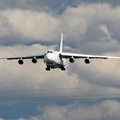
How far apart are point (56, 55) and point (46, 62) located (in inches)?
214

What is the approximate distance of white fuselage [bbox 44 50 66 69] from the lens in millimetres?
168375

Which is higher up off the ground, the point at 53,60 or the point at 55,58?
the point at 55,58

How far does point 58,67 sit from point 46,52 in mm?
4616

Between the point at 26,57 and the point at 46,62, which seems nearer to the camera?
the point at 46,62

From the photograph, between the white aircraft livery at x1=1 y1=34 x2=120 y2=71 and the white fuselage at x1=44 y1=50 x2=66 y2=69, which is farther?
the white aircraft livery at x1=1 y1=34 x2=120 y2=71

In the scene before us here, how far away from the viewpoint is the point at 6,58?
181 meters

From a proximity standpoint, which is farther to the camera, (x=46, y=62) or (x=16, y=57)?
(x=16, y=57)

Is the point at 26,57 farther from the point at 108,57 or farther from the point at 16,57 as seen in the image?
the point at 108,57

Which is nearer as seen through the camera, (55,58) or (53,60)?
(53,60)

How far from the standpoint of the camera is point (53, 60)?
169000mm

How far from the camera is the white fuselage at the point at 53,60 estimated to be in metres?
168

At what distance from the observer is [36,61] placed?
563ft

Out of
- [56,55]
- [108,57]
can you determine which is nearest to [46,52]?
[56,55]

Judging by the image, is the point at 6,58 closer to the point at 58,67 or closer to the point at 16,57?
the point at 16,57
